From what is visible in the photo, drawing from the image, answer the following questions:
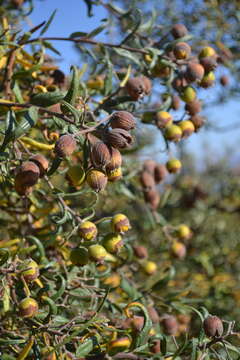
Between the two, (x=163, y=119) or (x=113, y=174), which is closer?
(x=113, y=174)

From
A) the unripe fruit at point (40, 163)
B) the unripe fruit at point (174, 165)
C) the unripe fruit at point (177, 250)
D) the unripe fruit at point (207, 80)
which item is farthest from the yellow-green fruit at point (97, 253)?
the unripe fruit at point (177, 250)

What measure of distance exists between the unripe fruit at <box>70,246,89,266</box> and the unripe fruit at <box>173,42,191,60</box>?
0.82 meters

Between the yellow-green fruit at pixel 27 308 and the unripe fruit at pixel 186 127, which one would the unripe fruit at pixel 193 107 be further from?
the yellow-green fruit at pixel 27 308

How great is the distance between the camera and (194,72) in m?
1.66

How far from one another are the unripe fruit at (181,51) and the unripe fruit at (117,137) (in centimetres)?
63

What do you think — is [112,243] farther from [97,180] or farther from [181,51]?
[181,51]

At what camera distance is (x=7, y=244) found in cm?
169

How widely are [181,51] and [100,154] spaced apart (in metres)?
0.73

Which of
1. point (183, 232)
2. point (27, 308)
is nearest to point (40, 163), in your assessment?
point (27, 308)

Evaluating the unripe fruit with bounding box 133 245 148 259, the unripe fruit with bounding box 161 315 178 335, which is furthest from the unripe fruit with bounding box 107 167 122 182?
the unripe fruit with bounding box 133 245 148 259

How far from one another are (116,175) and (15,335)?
577 millimetres

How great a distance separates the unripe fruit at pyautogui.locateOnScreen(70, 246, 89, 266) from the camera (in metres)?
1.40

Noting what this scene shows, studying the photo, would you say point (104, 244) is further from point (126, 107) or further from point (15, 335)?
point (126, 107)

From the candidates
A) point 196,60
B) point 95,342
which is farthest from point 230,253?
point 95,342
